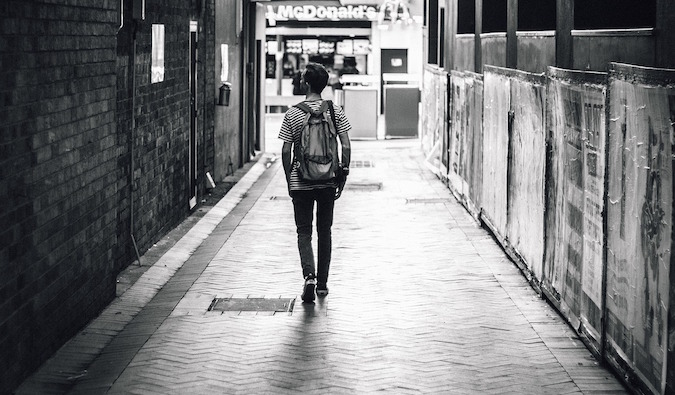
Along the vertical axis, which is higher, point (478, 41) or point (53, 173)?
point (478, 41)

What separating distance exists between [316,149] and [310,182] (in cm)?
27

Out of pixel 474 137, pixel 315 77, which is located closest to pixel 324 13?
pixel 474 137

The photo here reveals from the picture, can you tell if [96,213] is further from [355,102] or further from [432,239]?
[355,102]

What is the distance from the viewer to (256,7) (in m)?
24.8

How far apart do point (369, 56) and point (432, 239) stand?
3080cm

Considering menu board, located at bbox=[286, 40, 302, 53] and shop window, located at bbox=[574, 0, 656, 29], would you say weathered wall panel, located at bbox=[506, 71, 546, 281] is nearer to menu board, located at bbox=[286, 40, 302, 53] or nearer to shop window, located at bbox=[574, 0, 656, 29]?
shop window, located at bbox=[574, 0, 656, 29]

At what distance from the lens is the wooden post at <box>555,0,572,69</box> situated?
32.9 feet

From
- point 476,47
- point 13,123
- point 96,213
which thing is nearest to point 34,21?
point 13,123

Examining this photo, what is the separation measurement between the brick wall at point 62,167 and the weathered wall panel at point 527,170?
3461mm

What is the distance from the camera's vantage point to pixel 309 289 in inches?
358

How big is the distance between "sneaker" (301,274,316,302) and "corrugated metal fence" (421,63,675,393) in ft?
6.09

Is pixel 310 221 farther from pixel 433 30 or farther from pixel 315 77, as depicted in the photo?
pixel 433 30

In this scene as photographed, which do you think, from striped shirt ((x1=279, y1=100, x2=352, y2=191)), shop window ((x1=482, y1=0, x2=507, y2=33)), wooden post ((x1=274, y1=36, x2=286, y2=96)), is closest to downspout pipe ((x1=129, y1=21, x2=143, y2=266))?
striped shirt ((x1=279, y1=100, x2=352, y2=191))

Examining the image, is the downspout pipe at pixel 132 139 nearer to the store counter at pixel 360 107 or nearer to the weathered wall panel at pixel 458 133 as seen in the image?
the weathered wall panel at pixel 458 133
